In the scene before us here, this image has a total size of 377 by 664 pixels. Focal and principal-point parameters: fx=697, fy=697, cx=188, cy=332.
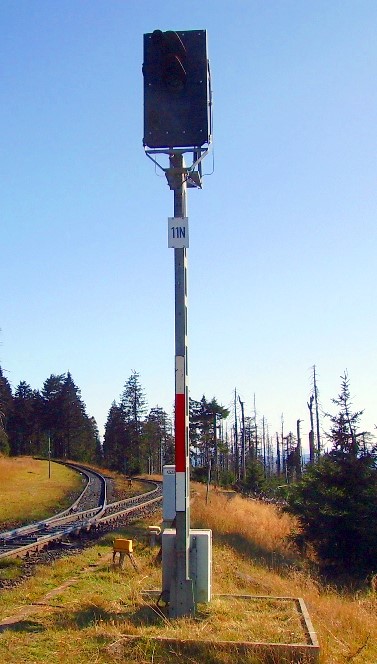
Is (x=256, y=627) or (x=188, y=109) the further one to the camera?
(x=188, y=109)

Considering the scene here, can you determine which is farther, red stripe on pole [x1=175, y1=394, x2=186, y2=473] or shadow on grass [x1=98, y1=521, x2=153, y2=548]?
shadow on grass [x1=98, y1=521, x2=153, y2=548]

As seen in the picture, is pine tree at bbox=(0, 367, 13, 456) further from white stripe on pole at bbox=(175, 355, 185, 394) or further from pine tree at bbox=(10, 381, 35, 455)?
white stripe on pole at bbox=(175, 355, 185, 394)

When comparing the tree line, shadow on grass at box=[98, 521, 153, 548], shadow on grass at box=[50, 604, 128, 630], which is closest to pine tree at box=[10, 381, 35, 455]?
the tree line

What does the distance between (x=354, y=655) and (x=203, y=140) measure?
559 cm

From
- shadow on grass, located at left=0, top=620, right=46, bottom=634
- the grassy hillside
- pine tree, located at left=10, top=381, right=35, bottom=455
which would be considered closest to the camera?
the grassy hillside

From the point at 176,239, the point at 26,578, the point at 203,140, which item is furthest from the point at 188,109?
the point at 26,578

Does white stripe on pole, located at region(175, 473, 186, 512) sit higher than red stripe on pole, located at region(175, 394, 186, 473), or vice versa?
red stripe on pole, located at region(175, 394, 186, 473)

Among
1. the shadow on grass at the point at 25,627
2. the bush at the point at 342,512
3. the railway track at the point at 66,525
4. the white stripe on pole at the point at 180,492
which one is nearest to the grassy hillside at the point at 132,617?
the shadow on grass at the point at 25,627

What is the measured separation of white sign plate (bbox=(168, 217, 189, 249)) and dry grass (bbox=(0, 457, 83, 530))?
16.3 meters

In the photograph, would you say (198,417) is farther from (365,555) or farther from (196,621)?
(196,621)

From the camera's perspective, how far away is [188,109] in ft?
26.4

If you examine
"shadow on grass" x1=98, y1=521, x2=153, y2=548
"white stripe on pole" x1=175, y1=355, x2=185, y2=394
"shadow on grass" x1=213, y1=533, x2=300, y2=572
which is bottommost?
"shadow on grass" x1=213, y1=533, x2=300, y2=572

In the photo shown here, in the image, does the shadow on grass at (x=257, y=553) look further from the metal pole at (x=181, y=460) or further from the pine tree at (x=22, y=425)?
the pine tree at (x=22, y=425)

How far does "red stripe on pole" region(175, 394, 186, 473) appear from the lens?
7804mm
